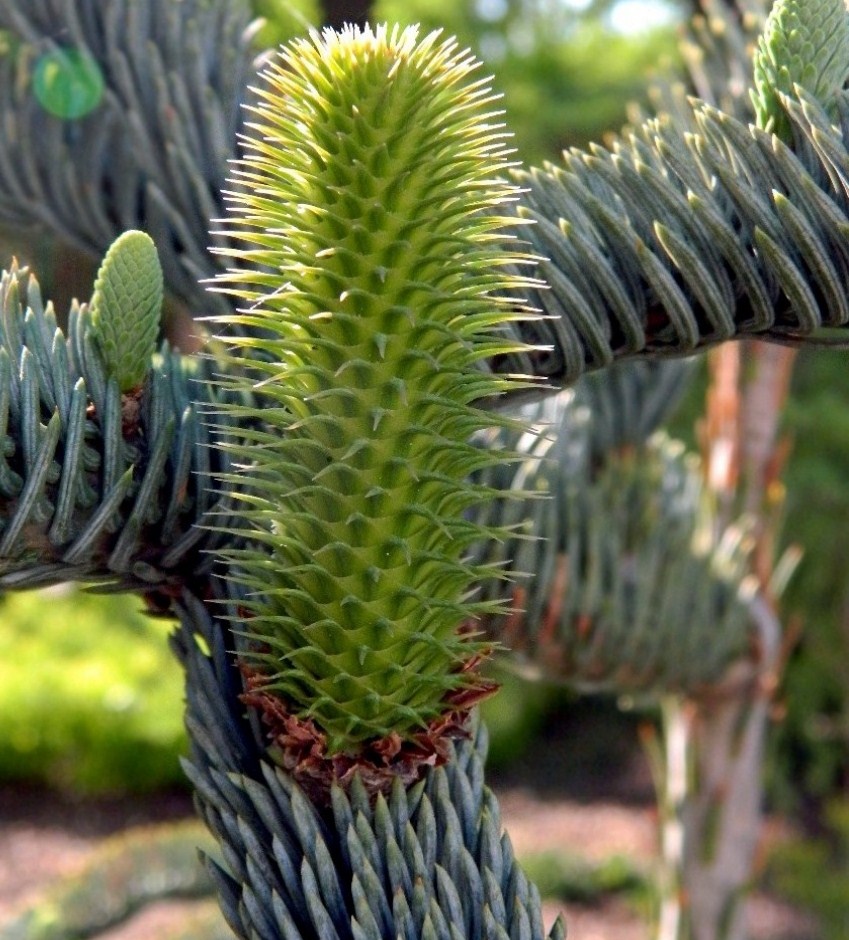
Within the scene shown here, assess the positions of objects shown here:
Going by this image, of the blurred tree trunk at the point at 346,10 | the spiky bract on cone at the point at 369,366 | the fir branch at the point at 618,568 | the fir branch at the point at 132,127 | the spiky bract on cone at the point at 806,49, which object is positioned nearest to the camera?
the spiky bract on cone at the point at 369,366

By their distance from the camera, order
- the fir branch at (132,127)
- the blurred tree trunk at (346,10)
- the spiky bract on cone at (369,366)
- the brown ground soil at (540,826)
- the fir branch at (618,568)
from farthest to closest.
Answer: the brown ground soil at (540,826) < the blurred tree trunk at (346,10) < the fir branch at (618,568) < the fir branch at (132,127) < the spiky bract on cone at (369,366)

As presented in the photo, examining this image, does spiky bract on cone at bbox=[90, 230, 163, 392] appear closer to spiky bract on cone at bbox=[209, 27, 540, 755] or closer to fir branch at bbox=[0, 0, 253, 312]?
spiky bract on cone at bbox=[209, 27, 540, 755]

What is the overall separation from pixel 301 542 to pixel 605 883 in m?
3.44

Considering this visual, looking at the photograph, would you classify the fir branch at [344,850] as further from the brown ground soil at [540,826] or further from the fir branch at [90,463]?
the brown ground soil at [540,826]

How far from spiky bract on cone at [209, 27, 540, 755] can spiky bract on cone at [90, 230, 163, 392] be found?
6 cm

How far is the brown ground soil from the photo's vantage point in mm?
3592

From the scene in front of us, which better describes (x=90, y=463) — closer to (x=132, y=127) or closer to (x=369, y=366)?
(x=369, y=366)

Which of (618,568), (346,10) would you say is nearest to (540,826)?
(346,10)

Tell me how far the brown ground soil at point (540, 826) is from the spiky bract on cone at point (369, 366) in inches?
118

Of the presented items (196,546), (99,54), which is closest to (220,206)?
(99,54)

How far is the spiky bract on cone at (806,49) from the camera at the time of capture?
1.99ft

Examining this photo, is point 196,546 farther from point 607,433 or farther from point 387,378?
point 607,433

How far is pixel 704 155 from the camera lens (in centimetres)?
61

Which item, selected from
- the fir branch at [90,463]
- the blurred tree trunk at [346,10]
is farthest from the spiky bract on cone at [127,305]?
the blurred tree trunk at [346,10]
